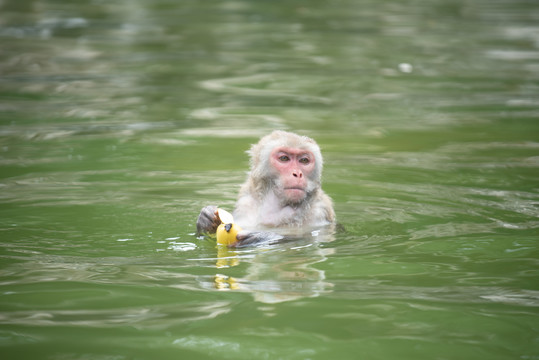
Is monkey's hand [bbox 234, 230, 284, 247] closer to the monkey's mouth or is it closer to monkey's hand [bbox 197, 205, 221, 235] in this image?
monkey's hand [bbox 197, 205, 221, 235]

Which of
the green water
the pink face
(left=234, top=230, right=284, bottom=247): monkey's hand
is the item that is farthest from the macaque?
the green water

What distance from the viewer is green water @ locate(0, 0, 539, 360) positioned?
525 cm

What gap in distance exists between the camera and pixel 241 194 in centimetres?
782

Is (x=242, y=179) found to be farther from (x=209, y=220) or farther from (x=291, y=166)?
(x=209, y=220)

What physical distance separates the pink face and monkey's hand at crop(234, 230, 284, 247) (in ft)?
1.30

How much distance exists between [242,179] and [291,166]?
7.30 feet

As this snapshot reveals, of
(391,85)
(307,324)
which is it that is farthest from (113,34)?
(307,324)

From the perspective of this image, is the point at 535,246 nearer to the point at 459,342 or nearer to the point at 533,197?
the point at 533,197

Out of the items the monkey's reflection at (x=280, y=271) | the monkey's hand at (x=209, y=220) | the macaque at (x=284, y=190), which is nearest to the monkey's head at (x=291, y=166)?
the macaque at (x=284, y=190)

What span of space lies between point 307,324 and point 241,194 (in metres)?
2.67

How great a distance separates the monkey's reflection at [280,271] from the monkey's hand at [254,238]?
0.21 feet

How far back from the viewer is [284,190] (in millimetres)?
7289

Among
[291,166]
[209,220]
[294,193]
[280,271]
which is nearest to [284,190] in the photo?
[294,193]

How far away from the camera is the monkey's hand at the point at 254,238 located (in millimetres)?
6918
